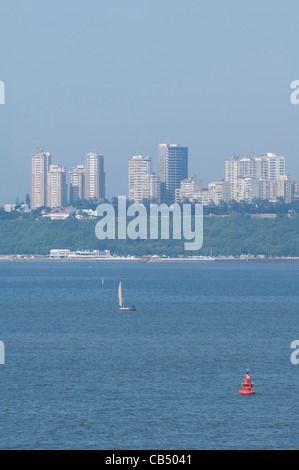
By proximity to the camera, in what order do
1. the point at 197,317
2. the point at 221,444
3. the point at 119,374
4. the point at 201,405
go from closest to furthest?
the point at 221,444
the point at 201,405
the point at 119,374
the point at 197,317

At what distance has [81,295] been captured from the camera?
12556 centimetres

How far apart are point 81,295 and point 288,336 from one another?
59189 millimetres

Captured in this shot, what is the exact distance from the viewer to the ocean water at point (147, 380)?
35.5 meters

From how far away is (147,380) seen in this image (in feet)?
156

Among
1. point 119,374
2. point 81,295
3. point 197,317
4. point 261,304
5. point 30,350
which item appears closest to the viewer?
point 119,374

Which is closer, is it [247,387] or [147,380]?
[247,387]

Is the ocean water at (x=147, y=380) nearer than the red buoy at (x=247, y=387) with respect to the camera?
Yes

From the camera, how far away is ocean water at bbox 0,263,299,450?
117 feet

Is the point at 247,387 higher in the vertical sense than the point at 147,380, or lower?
higher

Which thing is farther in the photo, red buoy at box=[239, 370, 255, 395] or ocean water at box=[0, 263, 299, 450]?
red buoy at box=[239, 370, 255, 395]

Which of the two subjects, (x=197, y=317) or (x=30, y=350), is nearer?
(x=30, y=350)

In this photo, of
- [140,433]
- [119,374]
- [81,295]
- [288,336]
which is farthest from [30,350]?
[81,295]

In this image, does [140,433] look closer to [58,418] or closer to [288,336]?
[58,418]

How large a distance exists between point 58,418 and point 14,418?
1832mm
